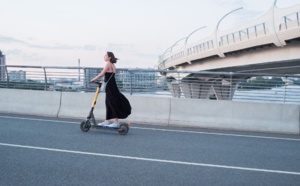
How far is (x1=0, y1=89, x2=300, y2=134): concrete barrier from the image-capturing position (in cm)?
984

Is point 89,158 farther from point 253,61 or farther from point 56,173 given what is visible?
point 253,61

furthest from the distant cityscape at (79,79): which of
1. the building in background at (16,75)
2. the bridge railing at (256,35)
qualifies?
the bridge railing at (256,35)

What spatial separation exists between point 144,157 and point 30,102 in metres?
6.91

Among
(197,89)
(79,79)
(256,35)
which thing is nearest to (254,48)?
(256,35)

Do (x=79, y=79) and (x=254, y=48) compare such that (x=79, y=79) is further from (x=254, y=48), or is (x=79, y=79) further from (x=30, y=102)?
(x=254, y=48)

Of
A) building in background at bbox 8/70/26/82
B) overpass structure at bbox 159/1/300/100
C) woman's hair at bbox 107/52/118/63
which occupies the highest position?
overpass structure at bbox 159/1/300/100

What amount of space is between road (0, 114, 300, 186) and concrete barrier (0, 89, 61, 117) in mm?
2075

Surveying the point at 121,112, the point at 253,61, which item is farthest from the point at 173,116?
the point at 253,61

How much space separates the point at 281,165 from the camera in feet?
19.8

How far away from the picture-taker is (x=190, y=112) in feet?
34.0

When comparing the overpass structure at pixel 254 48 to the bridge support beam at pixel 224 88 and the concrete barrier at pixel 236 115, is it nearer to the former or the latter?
the bridge support beam at pixel 224 88

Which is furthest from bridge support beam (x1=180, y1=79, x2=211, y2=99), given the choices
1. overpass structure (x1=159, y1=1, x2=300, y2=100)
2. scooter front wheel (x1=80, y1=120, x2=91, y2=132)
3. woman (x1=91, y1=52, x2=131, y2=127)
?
scooter front wheel (x1=80, y1=120, x2=91, y2=132)

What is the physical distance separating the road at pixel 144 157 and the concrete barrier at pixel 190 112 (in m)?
0.55

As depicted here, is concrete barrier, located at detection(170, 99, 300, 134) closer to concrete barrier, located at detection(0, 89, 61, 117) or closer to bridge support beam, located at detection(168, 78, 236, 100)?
bridge support beam, located at detection(168, 78, 236, 100)
